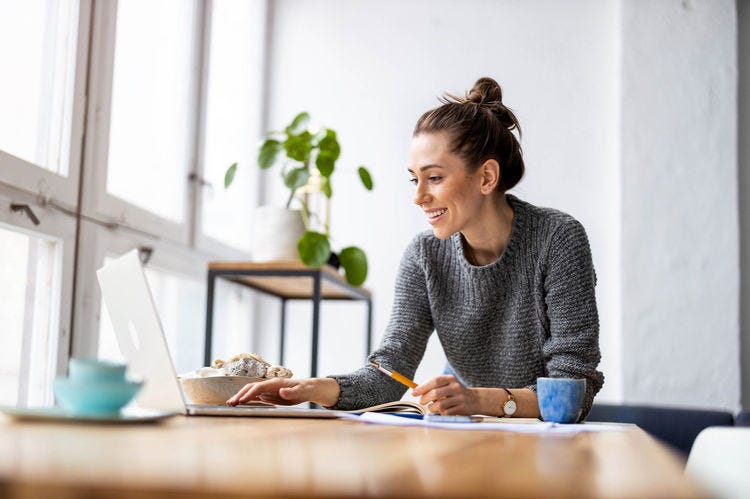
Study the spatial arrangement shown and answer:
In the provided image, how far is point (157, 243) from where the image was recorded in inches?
108

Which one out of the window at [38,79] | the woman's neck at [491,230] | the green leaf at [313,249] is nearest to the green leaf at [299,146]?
the green leaf at [313,249]

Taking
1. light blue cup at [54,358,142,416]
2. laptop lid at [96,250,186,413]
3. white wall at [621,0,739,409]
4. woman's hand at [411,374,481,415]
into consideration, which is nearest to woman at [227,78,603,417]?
woman's hand at [411,374,481,415]

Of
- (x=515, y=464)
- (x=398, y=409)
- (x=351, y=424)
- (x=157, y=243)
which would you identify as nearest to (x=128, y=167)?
(x=157, y=243)

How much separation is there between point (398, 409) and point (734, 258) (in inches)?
90.5

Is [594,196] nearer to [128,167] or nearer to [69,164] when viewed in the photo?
[128,167]

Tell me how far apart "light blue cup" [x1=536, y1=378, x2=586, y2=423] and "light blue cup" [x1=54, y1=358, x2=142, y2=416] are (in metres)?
0.60

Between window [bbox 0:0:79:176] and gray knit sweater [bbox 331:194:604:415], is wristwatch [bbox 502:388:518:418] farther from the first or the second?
window [bbox 0:0:79:176]

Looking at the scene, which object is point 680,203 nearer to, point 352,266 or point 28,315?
point 352,266

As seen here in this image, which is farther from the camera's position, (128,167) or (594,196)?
(594,196)

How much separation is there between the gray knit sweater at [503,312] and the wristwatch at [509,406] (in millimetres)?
131

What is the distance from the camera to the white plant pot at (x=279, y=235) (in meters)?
2.74

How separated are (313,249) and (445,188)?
829 millimetres

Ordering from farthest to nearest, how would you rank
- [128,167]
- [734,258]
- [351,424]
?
1. [734,258]
2. [128,167]
3. [351,424]

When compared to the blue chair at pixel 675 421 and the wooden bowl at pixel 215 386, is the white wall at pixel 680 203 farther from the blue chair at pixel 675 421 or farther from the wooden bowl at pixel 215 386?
the wooden bowl at pixel 215 386
